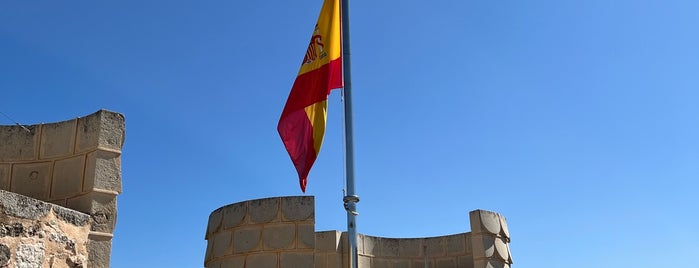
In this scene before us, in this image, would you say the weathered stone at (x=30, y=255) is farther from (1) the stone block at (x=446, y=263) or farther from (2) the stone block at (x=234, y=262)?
(1) the stone block at (x=446, y=263)

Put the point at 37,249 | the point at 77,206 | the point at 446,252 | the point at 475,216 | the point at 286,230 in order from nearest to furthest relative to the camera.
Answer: the point at 37,249, the point at 77,206, the point at 286,230, the point at 475,216, the point at 446,252

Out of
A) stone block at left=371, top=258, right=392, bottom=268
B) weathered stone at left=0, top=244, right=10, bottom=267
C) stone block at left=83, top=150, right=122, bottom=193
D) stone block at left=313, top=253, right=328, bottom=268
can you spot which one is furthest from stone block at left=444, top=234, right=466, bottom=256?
weathered stone at left=0, top=244, right=10, bottom=267

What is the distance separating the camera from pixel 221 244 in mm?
10141

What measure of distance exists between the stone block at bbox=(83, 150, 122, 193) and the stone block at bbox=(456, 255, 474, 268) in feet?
25.9

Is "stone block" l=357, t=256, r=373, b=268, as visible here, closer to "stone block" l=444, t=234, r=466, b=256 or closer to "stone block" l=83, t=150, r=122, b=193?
"stone block" l=444, t=234, r=466, b=256

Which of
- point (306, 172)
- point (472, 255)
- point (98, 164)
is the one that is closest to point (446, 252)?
point (472, 255)

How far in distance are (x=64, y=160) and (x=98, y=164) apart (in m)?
0.49

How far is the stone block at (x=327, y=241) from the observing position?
11556 millimetres

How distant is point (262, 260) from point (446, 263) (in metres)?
4.71

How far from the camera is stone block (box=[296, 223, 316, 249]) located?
9680 millimetres

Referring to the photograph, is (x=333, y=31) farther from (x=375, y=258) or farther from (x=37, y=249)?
(x=375, y=258)

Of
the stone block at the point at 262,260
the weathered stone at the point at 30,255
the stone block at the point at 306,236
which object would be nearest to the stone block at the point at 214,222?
the stone block at the point at 262,260

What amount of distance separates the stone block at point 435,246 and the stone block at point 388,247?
0.63 m

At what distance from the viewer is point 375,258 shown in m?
12.9
